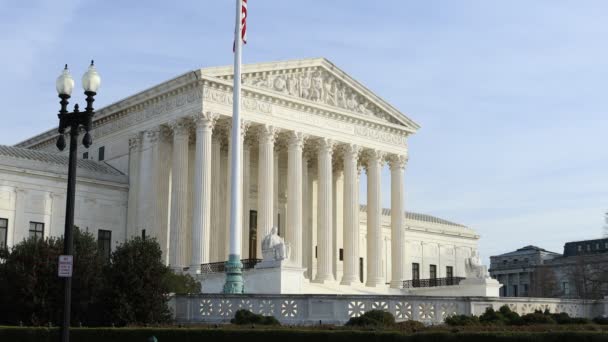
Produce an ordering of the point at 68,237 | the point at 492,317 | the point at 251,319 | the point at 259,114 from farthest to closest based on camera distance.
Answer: the point at 259,114
the point at 251,319
the point at 492,317
the point at 68,237

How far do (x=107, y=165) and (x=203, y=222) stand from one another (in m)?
13.8

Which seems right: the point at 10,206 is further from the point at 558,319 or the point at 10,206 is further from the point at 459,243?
the point at 459,243

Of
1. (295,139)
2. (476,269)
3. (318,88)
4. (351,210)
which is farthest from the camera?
(351,210)

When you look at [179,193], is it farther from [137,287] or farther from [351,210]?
[137,287]

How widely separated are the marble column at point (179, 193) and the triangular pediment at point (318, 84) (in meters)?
5.13

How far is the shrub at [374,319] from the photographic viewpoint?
94.5 ft

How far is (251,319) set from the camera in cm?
3073

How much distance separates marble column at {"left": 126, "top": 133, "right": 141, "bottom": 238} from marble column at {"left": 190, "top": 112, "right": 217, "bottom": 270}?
6.62 meters

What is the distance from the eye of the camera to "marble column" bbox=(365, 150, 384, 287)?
68.7m

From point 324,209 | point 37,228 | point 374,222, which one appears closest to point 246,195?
point 324,209

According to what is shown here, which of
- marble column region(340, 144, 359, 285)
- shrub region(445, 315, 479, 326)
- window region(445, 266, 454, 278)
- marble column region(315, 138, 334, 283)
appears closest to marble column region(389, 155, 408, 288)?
marble column region(340, 144, 359, 285)

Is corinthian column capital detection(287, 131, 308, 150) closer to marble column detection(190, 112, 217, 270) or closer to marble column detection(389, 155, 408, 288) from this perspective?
marble column detection(190, 112, 217, 270)

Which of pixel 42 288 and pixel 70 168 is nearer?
pixel 70 168

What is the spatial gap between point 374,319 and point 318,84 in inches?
1580
